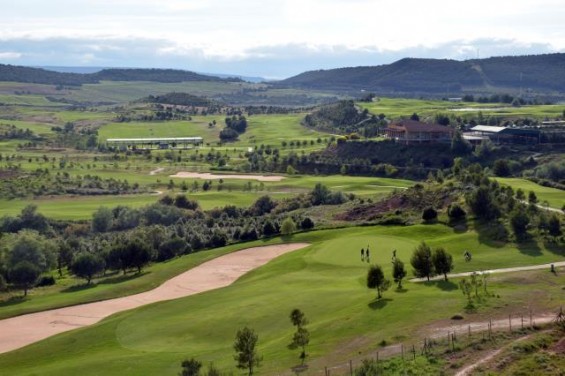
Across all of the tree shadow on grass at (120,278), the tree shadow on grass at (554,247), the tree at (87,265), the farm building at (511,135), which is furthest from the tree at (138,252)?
the farm building at (511,135)

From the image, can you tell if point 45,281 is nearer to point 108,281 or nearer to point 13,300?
point 108,281

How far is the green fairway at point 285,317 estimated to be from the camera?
44531 mm

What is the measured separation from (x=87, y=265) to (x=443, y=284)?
131ft

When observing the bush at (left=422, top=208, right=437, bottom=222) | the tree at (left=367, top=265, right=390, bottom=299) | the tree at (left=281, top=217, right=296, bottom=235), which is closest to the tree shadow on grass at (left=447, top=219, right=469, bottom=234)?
the bush at (left=422, top=208, right=437, bottom=222)

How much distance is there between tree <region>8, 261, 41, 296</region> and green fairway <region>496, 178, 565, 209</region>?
5589 centimetres

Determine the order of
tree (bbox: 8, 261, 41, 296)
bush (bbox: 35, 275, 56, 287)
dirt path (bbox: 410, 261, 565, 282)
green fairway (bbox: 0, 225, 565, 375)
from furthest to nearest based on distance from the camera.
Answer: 1. bush (bbox: 35, 275, 56, 287)
2. tree (bbox: 8, 261, 41, 296)
3. dirt path (bbox: 410, 261, 565, 282)
4. green fairway (bbox: 0, 225, 565, 375)

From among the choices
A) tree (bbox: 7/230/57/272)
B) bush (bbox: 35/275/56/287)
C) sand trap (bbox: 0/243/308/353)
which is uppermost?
tree (bbox: 7/230/57/272)

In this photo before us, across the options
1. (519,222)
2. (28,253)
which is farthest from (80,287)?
(519,222)

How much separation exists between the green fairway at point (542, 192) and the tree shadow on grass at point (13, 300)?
56258 mm

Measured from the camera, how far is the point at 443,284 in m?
52.9

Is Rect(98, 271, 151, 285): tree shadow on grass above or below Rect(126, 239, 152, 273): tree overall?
below

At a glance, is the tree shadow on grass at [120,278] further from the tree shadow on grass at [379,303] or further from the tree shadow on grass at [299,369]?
the tree shadow on grass at [299,369]

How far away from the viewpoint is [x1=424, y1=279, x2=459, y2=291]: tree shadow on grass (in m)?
51.5

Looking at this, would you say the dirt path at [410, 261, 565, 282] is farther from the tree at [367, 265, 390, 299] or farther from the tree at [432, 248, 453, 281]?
the tree at [367, 265, 390, 299]
